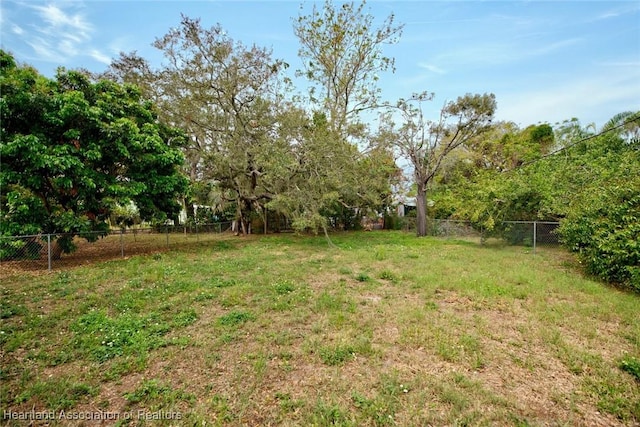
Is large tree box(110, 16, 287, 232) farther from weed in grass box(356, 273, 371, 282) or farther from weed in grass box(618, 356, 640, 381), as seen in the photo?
weed in grass box(618, 356, 640, 381)

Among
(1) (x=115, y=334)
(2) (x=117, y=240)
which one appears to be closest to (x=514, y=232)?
(1) (x=115, y=334)

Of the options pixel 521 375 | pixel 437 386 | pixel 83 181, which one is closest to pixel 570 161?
pixel 521 375

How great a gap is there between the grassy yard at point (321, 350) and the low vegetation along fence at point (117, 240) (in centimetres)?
131

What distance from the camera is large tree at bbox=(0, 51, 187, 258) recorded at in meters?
6.61

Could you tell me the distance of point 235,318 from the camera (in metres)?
4.03

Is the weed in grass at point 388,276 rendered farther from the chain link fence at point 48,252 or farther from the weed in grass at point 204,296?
the chain link fence at point 48,252

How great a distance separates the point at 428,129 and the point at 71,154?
14.8 meters

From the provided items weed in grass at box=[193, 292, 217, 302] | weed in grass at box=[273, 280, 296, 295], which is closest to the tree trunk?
weed in grass at box=[273, 280, 296, 295]

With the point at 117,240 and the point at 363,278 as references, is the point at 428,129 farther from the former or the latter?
the point at 117,240

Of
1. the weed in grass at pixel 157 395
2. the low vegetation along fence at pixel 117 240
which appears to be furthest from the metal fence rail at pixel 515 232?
the weed in grass at pixel 157 395

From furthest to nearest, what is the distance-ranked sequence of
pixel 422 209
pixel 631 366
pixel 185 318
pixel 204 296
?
1. pixel 422 209
2. pixel 204 296
3. pixel 185 318
4. pixel 631 366

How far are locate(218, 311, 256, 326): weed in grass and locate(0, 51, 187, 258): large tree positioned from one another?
237 inches

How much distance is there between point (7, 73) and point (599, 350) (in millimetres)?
12633

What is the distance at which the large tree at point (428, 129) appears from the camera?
43.8ft
